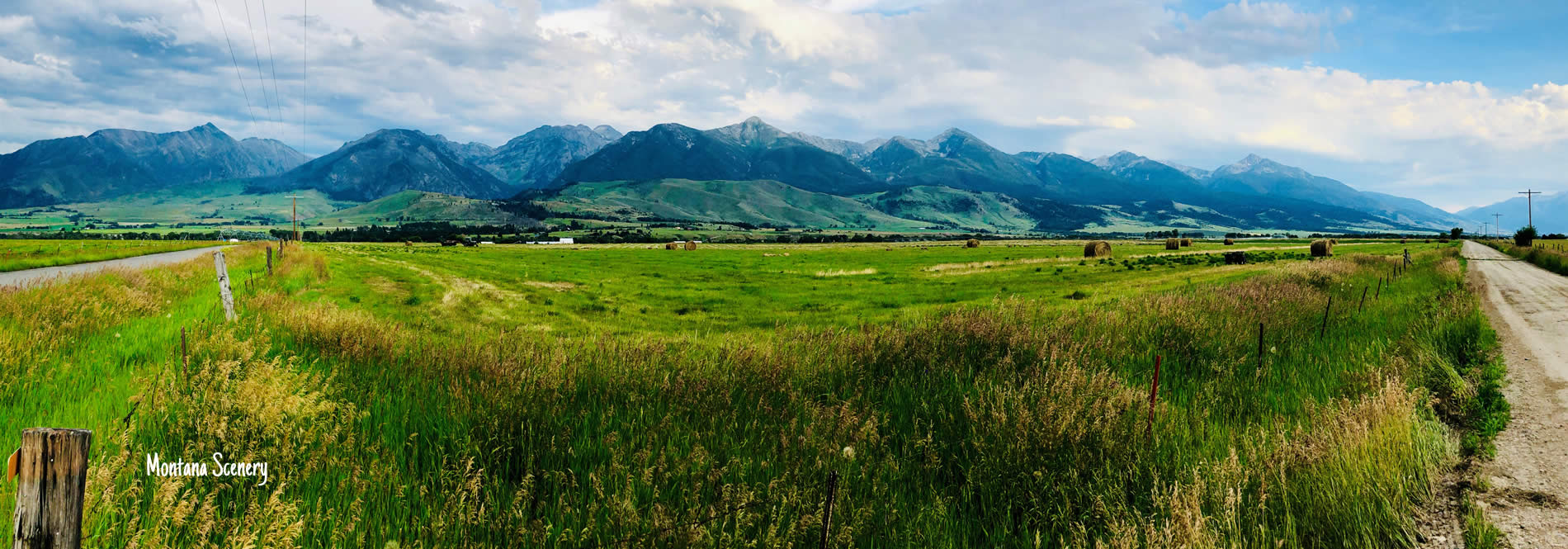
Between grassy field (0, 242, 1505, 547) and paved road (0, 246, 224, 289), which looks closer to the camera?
grassy field (0, 242, 1505, 547)

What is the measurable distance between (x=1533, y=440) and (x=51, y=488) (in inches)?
521

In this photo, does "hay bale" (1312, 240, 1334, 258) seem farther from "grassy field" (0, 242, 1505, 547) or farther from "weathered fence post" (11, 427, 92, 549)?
"weathered fence post" (11, 427, 92, 549)

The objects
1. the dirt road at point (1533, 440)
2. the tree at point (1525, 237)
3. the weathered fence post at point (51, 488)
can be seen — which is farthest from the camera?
the tree at point (1525, 237)

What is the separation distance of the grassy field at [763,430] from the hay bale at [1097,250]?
57.6 metres

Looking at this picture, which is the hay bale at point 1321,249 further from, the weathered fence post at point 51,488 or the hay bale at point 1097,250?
the weathered fence post at point 51,488

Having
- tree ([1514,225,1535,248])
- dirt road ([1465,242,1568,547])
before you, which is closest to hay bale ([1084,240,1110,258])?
dirt road ([1465,242,1568,547])

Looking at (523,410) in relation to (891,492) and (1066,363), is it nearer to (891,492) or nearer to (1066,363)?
(891,492)

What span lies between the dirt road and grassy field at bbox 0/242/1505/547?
353 millimetres

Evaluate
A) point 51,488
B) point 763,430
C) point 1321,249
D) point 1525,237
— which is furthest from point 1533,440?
point 1525,237

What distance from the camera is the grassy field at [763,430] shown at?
516cm

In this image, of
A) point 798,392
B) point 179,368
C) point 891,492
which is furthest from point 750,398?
point 179,368

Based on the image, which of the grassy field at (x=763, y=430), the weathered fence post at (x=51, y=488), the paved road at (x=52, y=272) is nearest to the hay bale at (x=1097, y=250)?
the grassy field at (x=763, y=430)

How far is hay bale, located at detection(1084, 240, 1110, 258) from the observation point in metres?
68.8

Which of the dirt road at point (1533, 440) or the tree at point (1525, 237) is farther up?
the tree at point (1525, 237)
